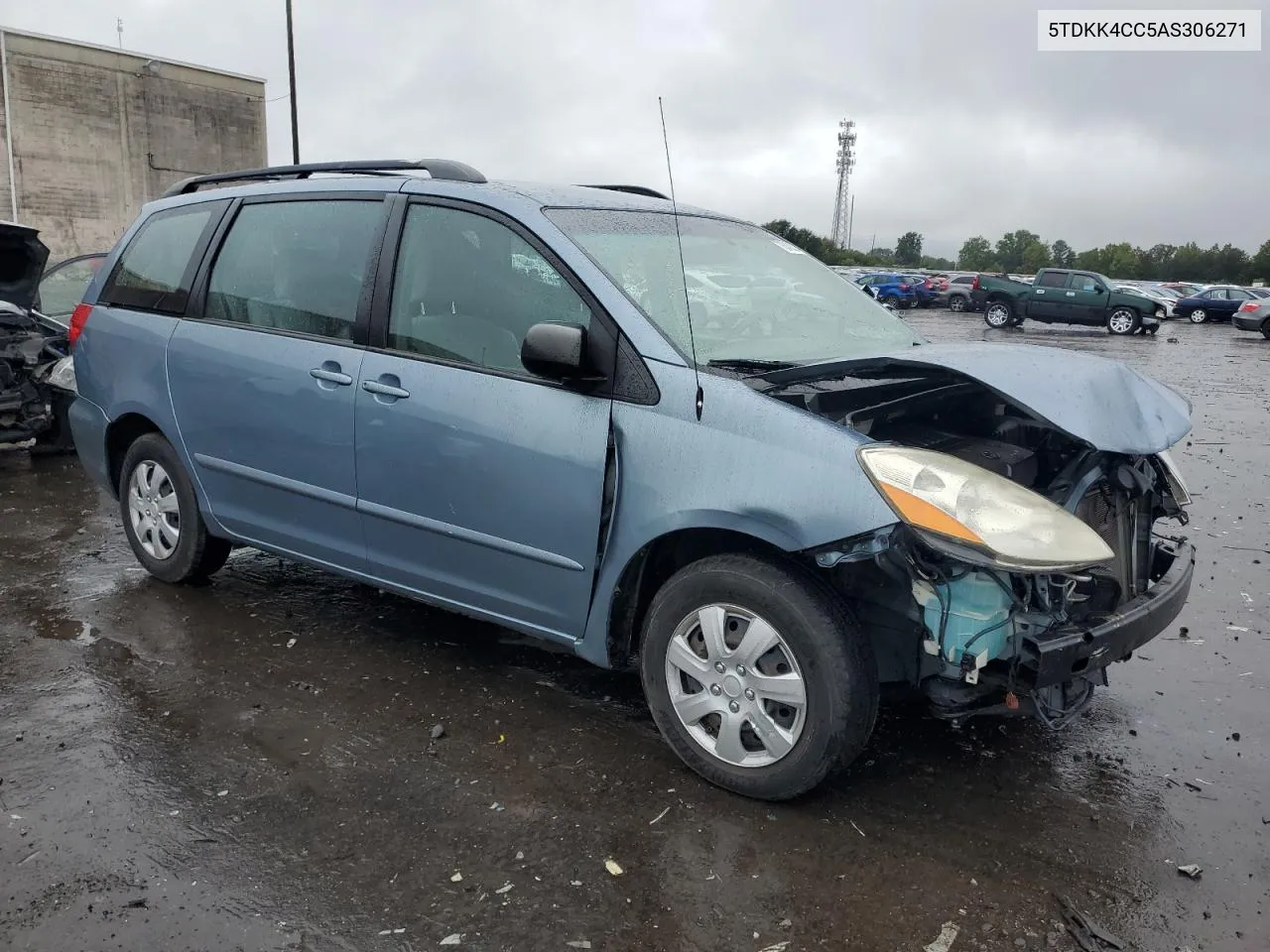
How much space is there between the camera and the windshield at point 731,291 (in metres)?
3.41

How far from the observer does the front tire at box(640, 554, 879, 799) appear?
2.83 m

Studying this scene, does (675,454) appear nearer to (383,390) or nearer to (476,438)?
(476,438)

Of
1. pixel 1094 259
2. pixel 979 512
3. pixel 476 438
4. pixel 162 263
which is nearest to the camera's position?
pixel 979 512

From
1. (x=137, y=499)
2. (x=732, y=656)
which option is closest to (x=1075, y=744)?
(x=732, y=656)

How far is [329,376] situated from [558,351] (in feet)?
3.84

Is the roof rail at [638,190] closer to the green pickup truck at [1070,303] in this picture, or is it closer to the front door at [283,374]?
the front door at [283,374]

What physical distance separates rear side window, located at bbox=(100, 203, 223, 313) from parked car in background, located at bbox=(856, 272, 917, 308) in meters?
35.1

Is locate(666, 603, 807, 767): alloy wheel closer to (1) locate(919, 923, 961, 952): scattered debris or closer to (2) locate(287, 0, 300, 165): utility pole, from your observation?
(1) locate(919, 923, 961, 952): scattered debris

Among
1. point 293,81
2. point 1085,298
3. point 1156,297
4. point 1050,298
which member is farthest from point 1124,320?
point 293,81

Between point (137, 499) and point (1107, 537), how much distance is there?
418 centimetres

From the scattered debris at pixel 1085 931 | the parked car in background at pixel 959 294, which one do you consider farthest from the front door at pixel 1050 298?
the scattered debris at pixel 1085 931

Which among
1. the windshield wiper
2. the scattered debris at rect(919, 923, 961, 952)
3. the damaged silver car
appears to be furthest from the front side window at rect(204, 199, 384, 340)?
the damaged silver car

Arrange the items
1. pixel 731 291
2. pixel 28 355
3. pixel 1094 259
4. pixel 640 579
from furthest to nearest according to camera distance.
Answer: pixel 1094 259 → pixel 28 355 → pixel 731 291 → pixel 640 579

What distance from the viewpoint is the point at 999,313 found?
30.2 metres
